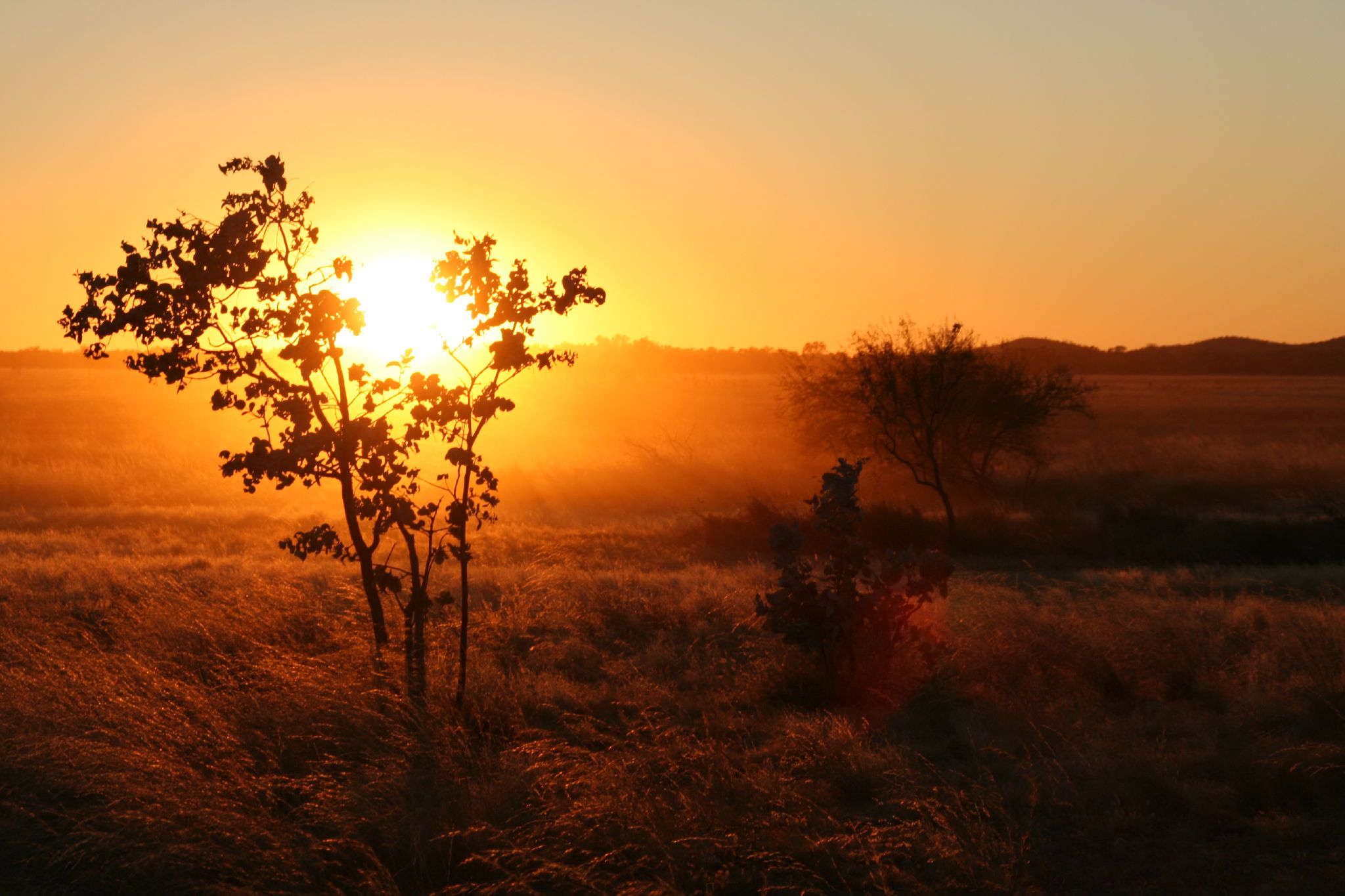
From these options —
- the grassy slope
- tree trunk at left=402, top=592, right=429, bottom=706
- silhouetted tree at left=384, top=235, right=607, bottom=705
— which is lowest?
the grassy slope

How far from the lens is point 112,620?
929 cm

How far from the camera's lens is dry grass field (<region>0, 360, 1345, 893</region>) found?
15.7ft

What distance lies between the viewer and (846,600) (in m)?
7.46

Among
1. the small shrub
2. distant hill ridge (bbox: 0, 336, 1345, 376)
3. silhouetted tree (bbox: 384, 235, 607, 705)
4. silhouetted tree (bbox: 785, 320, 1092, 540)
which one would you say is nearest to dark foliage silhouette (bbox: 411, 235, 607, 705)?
silhouetted tree (bbox: 384, 235, 607, 705)

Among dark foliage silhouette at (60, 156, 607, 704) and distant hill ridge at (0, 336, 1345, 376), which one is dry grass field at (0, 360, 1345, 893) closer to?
dark foliage silhouette at (60, 156, 607, 704)

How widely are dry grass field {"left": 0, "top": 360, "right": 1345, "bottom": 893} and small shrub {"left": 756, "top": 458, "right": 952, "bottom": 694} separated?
0.24 metres

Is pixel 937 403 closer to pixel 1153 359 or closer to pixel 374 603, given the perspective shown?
pixel 374 603

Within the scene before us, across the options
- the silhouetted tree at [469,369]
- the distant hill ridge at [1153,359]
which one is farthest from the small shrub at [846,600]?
the distant hill ridge at [1153,359]

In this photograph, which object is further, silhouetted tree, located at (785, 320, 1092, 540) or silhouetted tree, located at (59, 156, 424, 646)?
silhouetted tree, located at (785, 320, 1092, 540)

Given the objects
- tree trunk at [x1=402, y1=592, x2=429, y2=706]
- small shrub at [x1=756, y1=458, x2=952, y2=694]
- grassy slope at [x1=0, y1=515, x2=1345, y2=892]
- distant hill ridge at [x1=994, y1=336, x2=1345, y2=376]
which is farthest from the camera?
distant hill ridge at [x1=994, y1=336, x2=1345, y2=376]

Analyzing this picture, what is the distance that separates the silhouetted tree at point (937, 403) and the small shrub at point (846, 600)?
15.5 meters

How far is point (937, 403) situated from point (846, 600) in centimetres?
1725

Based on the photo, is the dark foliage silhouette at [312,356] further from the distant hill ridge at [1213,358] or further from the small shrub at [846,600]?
the distant hill ridge at [1213,358]

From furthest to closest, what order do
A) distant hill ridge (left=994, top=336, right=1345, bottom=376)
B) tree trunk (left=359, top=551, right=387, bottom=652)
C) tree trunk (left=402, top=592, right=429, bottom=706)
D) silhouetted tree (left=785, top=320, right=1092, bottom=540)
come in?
distant hill ridge (left=994, top=336, right=1345, bottom=376)
silhouetted tree (left=785, top=320, right=1092, bottom=540)
tree trunk (left=359, top=551, right=387, bottom=652)
tree trunk (left=402, top=592, right=429, bottom=706)
